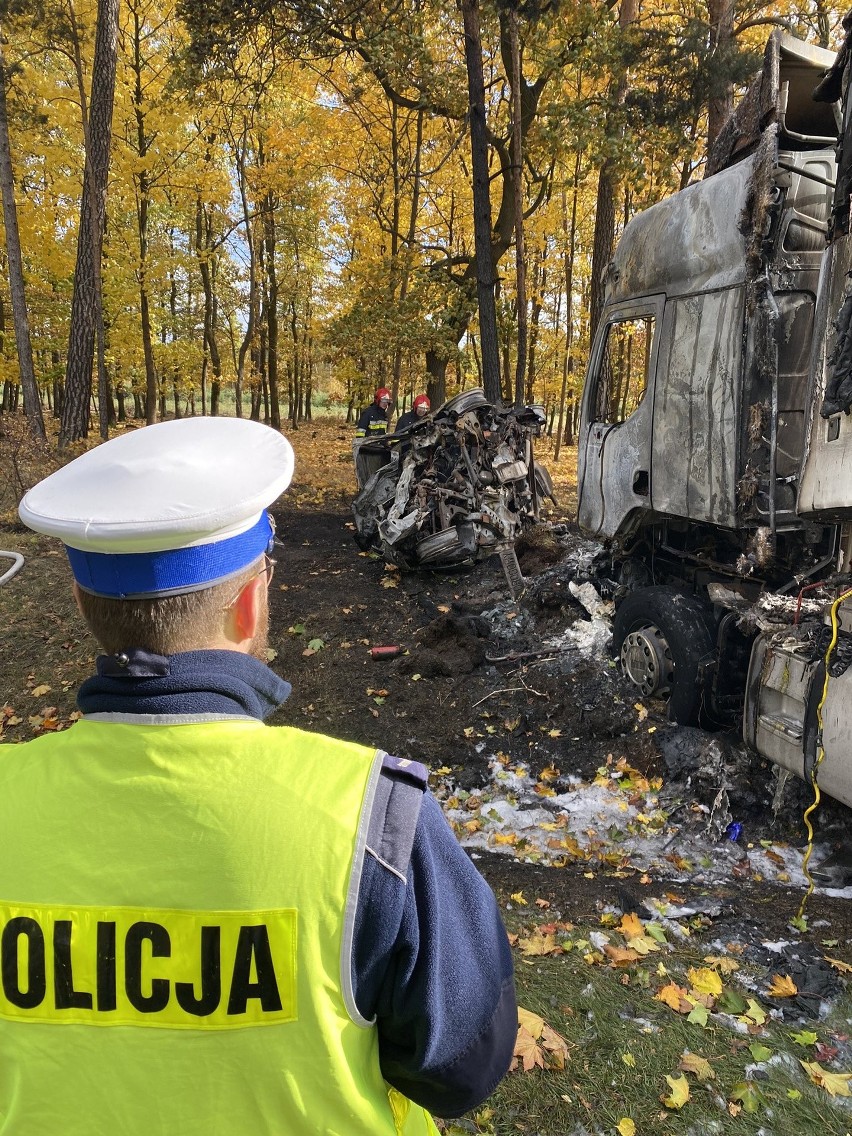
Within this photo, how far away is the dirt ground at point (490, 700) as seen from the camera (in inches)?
156

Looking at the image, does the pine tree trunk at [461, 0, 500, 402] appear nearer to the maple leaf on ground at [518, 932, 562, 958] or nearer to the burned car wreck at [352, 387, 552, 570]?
the burned car wreck at [352, 387, 552, 570]

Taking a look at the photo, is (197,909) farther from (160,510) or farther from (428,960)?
(160,510)

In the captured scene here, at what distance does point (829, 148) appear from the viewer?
462 cm

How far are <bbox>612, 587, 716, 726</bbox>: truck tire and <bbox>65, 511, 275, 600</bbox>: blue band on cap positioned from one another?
4673mm

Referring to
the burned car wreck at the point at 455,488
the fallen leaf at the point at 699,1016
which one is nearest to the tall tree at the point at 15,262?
the burned car wreck at the point at 455,488

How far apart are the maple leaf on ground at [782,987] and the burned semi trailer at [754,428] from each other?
98 cm

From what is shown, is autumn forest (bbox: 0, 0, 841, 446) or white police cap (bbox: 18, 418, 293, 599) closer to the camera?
white police cap (bbox: 18, 418, 293, 599)

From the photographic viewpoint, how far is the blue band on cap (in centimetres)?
106

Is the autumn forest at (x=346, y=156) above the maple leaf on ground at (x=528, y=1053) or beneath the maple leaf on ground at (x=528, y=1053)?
above

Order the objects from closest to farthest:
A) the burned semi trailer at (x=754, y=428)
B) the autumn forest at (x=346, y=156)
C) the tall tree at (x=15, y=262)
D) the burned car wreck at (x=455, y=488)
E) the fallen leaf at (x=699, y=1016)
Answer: the fallen leaf at (x=699, y=1016)
the burned semi trailer at (x=754, y=428)
the burned car wreck at (x=455, y=488)
the autumn forest at (x=346, y=156)
the tall tree at (x=15, y=262)

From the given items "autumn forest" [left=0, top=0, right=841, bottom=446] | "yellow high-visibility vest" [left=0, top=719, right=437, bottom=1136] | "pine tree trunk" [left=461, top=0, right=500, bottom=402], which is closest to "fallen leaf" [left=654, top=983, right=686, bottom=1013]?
"yellow high-visibility vest" [left=0, top=719, right=437, bottom=1136]

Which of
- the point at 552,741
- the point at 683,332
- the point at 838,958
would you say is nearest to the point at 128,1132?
the point at 838,958

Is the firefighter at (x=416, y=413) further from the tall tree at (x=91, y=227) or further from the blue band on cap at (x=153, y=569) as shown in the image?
the blue band on cap at (x=153, y=569)

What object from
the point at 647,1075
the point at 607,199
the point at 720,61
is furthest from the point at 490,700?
the point at 607,199
